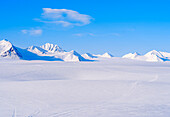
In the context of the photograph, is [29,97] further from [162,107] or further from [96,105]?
[162,107]

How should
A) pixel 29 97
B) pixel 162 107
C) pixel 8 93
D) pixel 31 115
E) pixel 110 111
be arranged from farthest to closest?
1. pixel 8 93
2. pixel 29 97
3. pixel 162 107
4. pixel 110 111
5. pixel 31 115

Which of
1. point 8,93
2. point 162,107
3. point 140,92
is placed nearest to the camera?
point 162,107

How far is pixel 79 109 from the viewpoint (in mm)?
8828

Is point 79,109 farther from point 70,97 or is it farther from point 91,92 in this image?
point 91,92

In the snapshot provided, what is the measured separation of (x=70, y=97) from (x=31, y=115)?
3.66 meters

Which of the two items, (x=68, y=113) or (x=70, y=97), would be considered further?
(x=70, y=97)

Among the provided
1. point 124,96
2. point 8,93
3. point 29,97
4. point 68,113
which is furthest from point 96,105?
point 8,93

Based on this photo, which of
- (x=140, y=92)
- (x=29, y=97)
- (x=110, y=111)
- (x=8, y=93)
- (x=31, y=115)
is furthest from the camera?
(x=140, y=92)

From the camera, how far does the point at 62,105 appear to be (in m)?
9.50

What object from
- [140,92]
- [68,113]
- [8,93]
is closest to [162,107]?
[140,92]

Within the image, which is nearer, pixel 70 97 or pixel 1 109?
pixel 1 109

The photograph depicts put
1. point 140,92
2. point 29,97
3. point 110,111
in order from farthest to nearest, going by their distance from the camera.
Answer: point 140,92 < point 29,97 < point 110,111

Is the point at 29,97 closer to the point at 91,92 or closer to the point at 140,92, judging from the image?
the point at 91,92

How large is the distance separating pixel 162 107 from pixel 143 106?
0.87m
